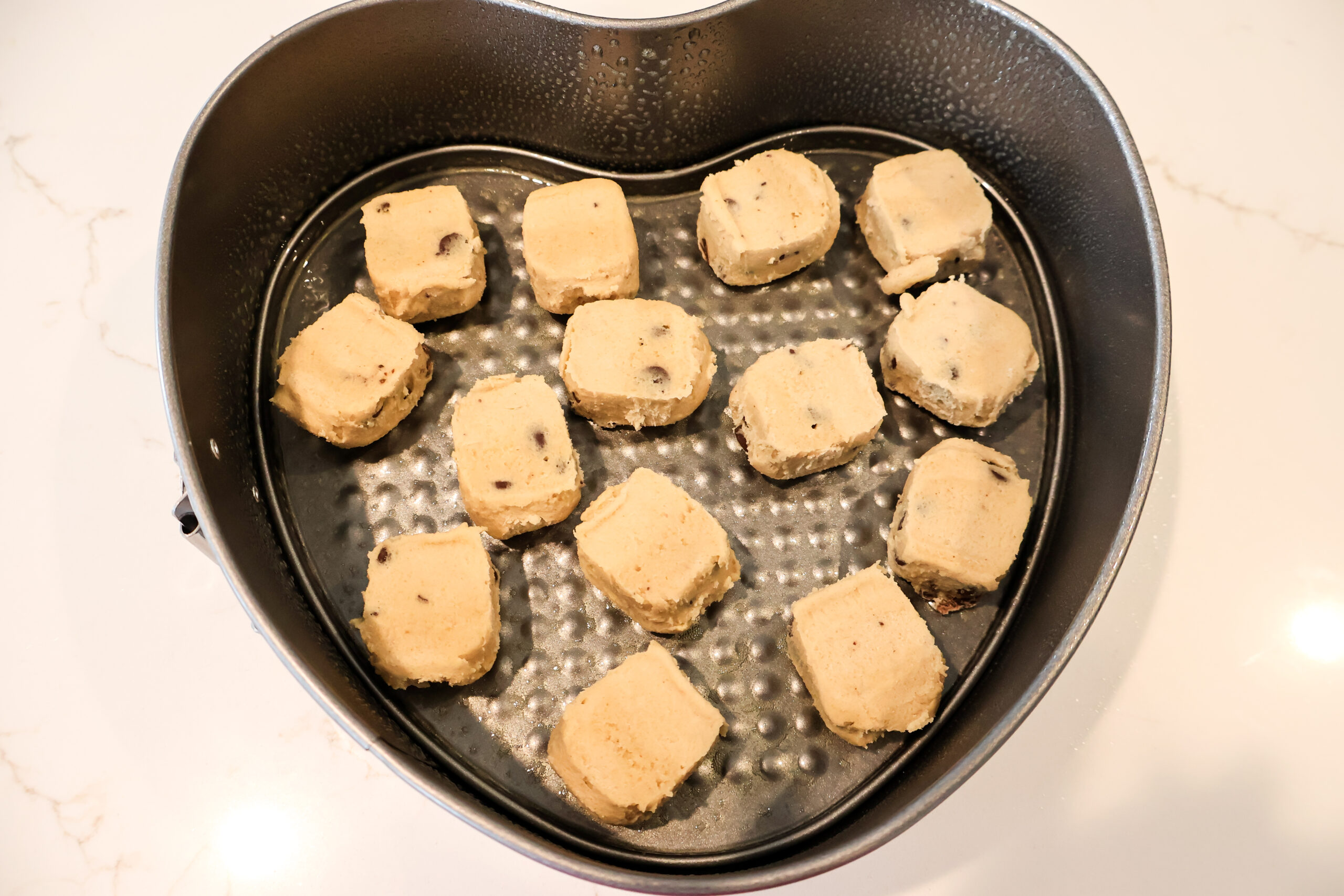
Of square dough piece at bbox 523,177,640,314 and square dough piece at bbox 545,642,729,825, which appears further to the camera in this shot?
square dough piece at bbox 523,177,640,314

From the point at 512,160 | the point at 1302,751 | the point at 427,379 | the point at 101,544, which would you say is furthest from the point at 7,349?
the point at 1302,751

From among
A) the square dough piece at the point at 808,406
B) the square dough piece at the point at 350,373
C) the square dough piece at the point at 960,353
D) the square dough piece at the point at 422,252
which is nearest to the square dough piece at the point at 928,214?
the square dough piece at the point at 960,353

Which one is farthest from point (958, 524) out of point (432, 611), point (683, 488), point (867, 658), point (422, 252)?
point (422, 252)

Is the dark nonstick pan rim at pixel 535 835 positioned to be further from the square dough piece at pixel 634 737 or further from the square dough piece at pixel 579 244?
the square dough piece at pixel 579 244

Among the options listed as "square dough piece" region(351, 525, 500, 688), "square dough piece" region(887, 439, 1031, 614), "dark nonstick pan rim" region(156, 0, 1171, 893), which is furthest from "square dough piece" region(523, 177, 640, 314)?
"square dough piece" region(887, 439, 1031, 614)

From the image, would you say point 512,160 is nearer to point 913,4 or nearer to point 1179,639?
point 913,4

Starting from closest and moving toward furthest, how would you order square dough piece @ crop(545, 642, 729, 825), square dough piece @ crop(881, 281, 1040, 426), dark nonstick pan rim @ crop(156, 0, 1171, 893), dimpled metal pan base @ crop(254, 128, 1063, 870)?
1. dark nonstick pan rim @ crop(156, 0, 1171, 893)
2. square dough piece @ crop(545, 642, 729, 825)
3. dimpled metal pan base @ crop(254, 128, 1063, 870)
4. square dough piece @ crop(881, 281, 1040, 426)

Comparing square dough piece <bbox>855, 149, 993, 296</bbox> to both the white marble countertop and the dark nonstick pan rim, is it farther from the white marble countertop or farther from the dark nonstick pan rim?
the white marble countertop
